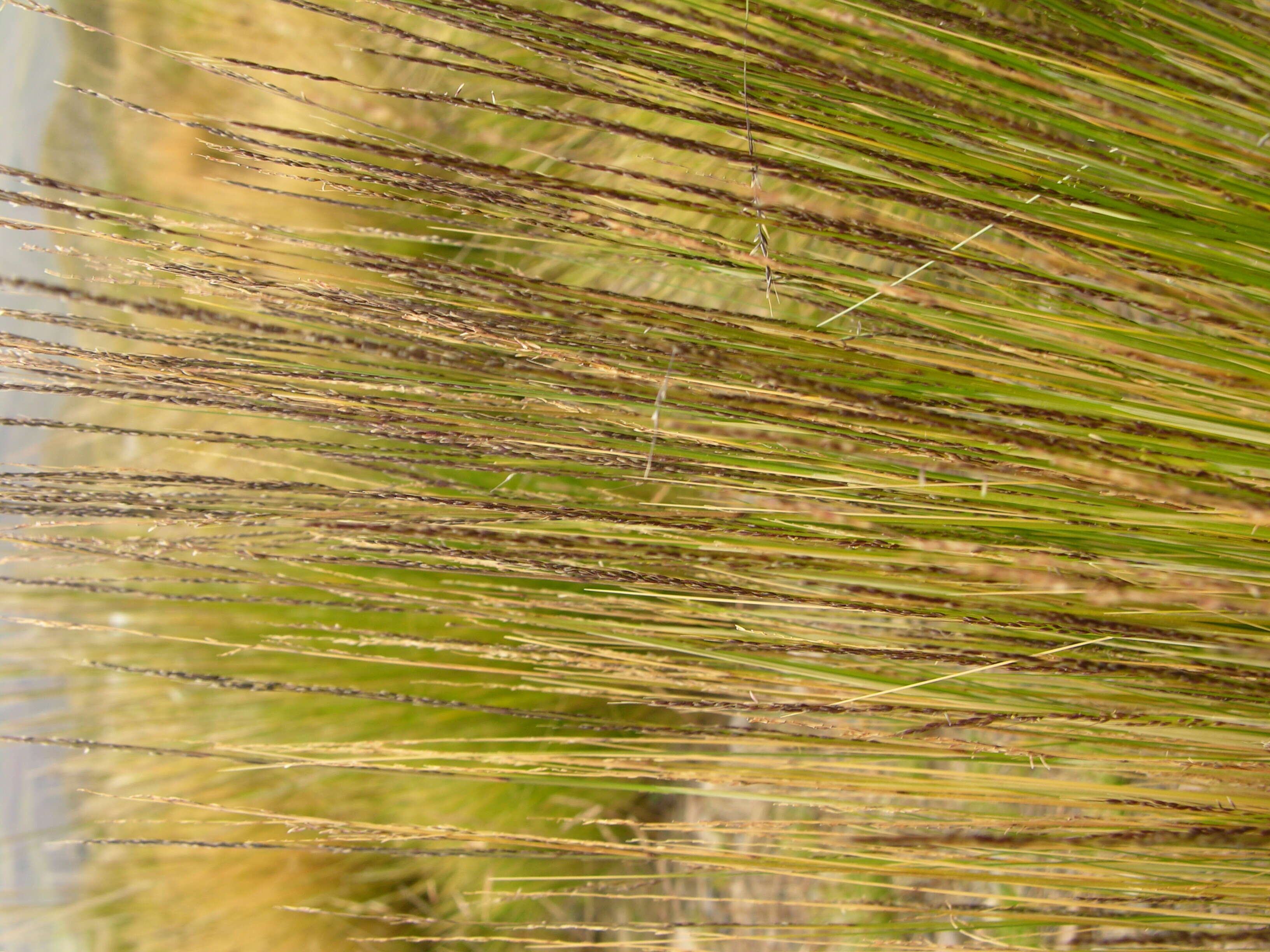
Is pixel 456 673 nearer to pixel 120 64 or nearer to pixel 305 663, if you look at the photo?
pixel 305 663

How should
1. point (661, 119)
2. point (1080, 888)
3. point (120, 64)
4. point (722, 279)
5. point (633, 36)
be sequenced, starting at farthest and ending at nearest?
1. point (120, 64)
2. point (661, 119)
3. point (722, 279)
4. point (1080, 888)
5. point (633, 36)

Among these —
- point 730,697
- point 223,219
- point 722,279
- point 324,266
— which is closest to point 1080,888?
point 730,697

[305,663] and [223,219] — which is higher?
[223,219]

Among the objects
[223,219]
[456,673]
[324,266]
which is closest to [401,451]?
[223,219]

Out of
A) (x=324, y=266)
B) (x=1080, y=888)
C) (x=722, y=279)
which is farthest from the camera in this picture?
(x=324, y=266)

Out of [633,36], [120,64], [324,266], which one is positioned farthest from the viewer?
[120,64]

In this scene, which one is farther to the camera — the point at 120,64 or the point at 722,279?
the point at 120,64

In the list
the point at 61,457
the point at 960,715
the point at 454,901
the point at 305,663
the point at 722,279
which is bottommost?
the point at 454,901

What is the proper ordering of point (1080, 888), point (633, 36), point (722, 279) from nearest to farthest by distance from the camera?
point (633, 36)
point (1080, 888)
point (722, 279)

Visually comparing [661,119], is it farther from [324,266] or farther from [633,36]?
[324,266]
